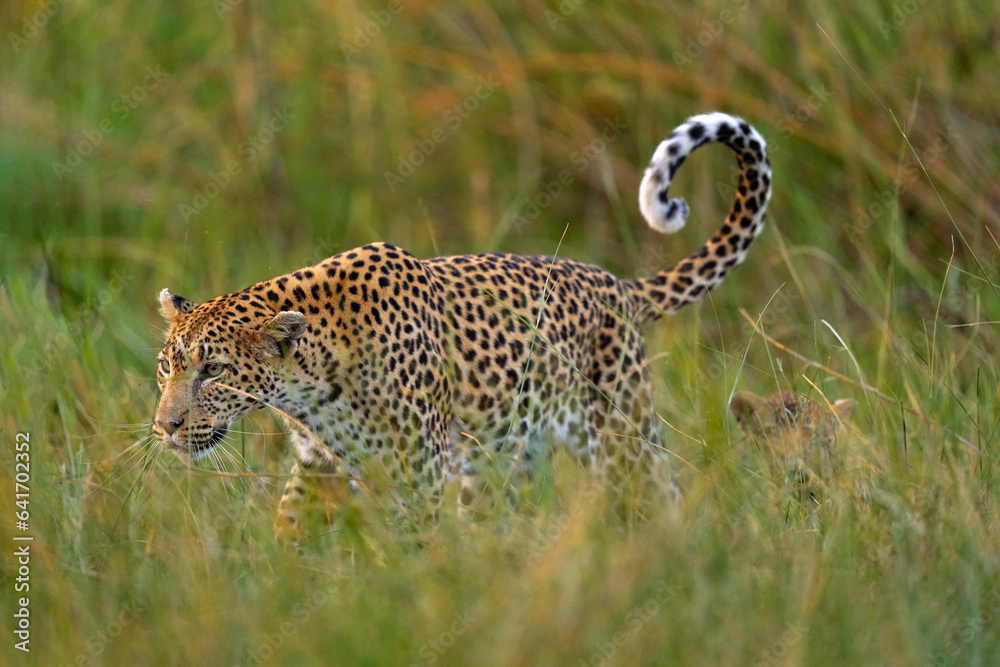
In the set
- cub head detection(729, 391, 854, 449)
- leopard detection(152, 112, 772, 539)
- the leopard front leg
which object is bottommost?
A: cub head detection(729, 391, 854, 449)

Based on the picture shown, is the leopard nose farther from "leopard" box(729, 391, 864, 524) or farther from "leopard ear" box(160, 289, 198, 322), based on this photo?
"leopard" box(729, 391, 864, 524)

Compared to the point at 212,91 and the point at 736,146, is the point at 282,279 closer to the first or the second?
the point at 736,146

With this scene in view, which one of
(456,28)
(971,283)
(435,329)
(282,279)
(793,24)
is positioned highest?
(456,28)

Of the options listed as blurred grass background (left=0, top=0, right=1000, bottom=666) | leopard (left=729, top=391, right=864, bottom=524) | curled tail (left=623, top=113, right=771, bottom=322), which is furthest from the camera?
curled tail (left=623, top=113, right=771, bottom=322)

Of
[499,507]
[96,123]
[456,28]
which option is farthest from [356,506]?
[96,123]

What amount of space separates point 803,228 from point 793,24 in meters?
1.32

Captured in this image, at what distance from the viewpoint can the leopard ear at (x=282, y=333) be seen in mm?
4441

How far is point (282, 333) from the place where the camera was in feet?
14.7

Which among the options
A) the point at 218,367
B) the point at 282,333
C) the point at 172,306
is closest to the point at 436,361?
the point at 282,333

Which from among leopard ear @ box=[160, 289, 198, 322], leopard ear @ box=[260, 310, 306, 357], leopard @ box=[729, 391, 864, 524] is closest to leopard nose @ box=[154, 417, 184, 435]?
leopard ear @ box=[260, 310, 306, 357]

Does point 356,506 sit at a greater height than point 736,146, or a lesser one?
lesser

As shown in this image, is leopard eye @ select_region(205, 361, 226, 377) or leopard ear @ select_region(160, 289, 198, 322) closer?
leopard eye @ select_region(205, 361, 226, 377)

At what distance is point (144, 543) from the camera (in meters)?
4.06

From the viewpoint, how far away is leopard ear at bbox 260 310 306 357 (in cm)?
444
